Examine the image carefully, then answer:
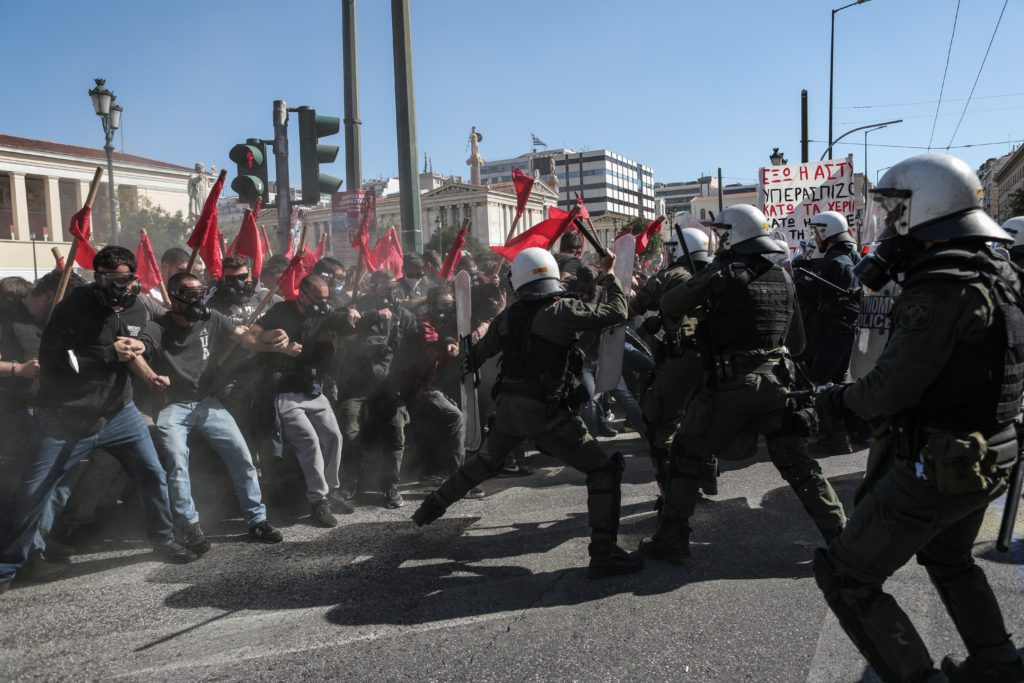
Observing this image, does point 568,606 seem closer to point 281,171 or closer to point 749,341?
point 749,341

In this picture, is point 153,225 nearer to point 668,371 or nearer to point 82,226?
point 82,226

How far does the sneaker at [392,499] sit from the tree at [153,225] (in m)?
31.6

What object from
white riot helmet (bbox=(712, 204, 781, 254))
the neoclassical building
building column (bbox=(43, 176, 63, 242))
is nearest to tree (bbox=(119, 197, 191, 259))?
the neoclassical building

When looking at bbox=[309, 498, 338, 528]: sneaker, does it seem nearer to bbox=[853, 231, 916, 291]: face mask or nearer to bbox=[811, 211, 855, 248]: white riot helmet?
bbox=[853, 231, 916, 291]: face mask

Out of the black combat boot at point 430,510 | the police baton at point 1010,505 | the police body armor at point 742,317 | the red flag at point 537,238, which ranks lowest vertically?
the black combat boot at point 430,510

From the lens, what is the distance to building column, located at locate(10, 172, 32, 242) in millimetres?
41562

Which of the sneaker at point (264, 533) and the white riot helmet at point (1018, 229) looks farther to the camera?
the white riot helmet at point (1018, 229)

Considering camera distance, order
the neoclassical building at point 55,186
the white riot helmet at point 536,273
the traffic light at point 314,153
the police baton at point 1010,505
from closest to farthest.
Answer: the police baton at point 1010,505 → the white riot helmet at point 536,273 → the traffic light at point 314,153 → the neoclassical building at point 55,186

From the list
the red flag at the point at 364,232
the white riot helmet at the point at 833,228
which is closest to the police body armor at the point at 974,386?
the white riot helmet at the point at 833,228

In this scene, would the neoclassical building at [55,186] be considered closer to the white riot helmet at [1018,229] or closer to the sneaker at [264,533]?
the sneaker at [264,533]

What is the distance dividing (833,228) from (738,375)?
3.70 m

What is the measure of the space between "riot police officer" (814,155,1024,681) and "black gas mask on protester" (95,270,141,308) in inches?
137

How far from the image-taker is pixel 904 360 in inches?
89.8

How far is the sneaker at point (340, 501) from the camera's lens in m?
5.36
